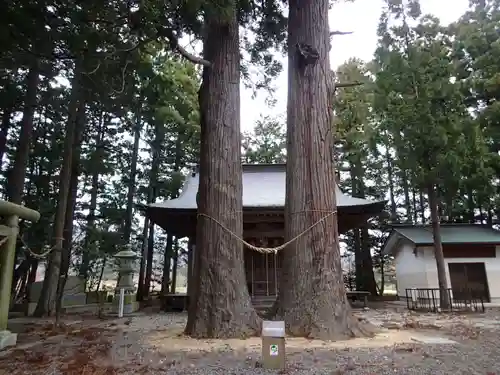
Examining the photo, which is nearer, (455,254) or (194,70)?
(455,254)

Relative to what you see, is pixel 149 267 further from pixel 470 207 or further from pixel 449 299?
A: pixel 470 207

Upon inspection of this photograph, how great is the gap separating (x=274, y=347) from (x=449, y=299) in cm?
797

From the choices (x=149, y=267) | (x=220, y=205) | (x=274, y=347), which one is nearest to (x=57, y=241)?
(x=220, y=205)

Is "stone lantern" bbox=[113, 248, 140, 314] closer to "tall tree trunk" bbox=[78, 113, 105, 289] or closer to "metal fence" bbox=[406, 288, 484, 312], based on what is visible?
"tall tree trunk" bbox=[78, 113, 105, 289]

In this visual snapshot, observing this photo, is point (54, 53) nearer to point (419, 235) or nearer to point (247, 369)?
point (247, 369)

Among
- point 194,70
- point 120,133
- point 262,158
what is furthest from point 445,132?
point 120,133

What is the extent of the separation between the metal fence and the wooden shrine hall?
2.67 m

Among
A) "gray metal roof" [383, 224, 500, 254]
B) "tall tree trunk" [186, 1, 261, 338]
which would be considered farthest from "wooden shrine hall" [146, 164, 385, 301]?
"tall tree trunk" [186, 1, 261, 338]

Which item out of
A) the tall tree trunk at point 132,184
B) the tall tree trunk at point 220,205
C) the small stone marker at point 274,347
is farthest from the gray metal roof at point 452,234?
the tall tree trunk at point 132,184

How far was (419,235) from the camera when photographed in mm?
13008

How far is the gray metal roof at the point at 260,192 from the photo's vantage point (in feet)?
32.1

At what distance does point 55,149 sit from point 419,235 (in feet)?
42.8

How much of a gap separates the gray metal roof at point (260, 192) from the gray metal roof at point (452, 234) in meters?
3.45

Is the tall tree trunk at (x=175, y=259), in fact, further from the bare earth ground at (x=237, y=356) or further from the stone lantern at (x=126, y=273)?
the bare earth ground at (x=237, y=356)
